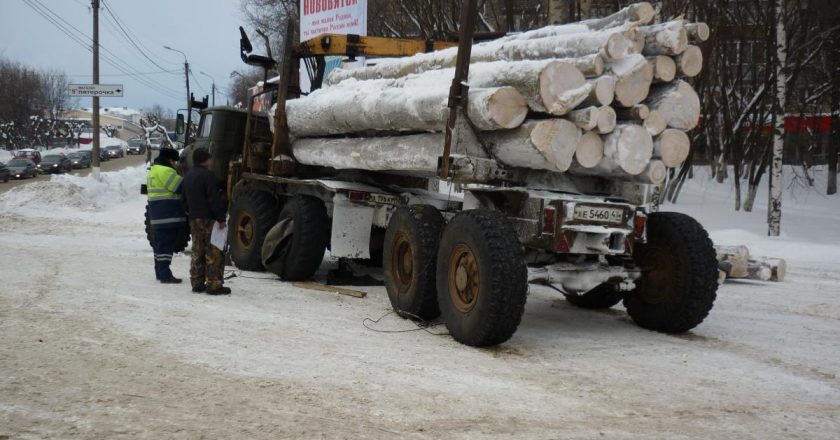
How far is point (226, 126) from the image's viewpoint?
41.5ft

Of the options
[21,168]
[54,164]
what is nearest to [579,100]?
[21,168]

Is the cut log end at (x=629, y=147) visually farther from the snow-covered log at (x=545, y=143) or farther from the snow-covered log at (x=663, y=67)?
the snow-covered log at (x=663, y=67)

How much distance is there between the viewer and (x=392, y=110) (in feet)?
26.6

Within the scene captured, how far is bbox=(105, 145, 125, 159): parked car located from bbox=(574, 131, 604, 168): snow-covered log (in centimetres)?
7164

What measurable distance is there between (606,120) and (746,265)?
595cm

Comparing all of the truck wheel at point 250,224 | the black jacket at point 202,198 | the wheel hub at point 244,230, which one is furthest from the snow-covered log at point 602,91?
the wheel hub at point 244,230

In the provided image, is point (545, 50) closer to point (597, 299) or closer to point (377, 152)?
point (377, 152)

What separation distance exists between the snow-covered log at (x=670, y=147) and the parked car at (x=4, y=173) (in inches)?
1581

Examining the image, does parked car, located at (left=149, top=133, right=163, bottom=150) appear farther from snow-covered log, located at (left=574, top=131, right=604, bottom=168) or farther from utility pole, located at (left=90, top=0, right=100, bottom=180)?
snow-covered log, located at (left=574, top=131, right=604, bottom=168)

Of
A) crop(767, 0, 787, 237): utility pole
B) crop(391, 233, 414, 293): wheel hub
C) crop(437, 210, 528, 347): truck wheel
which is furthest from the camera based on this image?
crop(767, 0, 787, 237): utility pole

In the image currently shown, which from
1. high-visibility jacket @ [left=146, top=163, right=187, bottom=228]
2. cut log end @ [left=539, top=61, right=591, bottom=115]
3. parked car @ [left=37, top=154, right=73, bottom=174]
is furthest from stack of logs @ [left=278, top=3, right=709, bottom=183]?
parked car @ [left=37, top=154, right=73, bottom=174]

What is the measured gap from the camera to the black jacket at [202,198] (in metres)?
8.94

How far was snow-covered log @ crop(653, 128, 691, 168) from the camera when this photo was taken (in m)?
7.23

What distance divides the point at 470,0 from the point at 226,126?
270 inches
